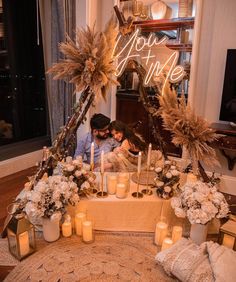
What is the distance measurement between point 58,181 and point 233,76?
2.44 meters

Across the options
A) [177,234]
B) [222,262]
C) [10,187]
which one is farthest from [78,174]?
[10,187]

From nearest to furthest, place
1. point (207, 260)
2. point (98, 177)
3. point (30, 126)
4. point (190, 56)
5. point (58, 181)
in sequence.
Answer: point (207, 260) → point (58, 181) → point (98, 177) → point (190, 56) → point (30, 126)

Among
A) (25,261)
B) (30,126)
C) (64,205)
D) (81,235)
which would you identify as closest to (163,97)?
(64,205)

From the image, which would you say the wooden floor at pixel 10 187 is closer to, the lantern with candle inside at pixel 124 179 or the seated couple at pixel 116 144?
the seated couple at pixel 116 144

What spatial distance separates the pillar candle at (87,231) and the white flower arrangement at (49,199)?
14 centimetres

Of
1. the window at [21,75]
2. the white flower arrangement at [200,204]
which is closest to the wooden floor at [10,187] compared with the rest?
the window at [21,75]

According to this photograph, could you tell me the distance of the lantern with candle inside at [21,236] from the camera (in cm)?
140

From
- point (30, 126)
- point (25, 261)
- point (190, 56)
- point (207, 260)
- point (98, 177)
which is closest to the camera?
point (207, 260)

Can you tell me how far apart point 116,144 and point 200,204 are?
1.05 m

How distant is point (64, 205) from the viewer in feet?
4.88

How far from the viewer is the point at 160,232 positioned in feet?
5.04

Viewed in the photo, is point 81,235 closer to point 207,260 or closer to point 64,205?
point 64,205

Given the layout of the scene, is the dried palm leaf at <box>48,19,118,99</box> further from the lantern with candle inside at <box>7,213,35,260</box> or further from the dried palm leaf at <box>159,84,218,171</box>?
the lantern with candle inside at <box>7,213,35,260</box>

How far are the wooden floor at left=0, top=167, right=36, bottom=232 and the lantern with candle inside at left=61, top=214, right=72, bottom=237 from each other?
107 centimetres
